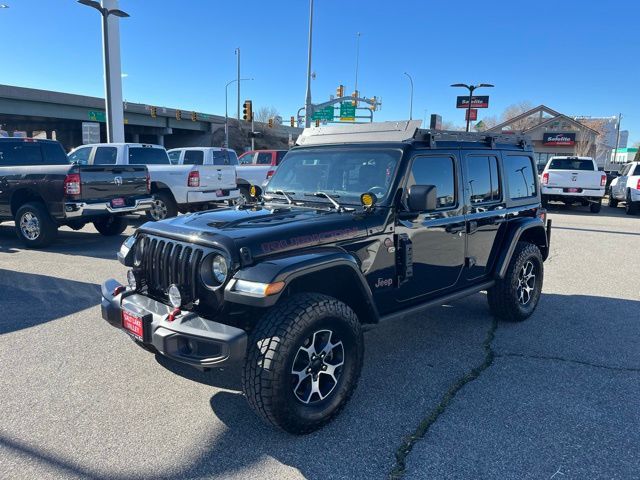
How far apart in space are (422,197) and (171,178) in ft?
29.7

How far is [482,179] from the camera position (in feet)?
15.1

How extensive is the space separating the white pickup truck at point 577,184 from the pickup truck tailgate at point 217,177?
34.8 ft

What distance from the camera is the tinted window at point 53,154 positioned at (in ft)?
32.3

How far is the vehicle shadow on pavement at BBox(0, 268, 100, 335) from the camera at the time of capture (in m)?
4.96

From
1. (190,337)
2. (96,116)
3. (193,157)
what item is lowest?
(190,337)

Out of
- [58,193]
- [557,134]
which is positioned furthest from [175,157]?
[557,134]

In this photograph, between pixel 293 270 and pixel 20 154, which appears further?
pixel 20 154

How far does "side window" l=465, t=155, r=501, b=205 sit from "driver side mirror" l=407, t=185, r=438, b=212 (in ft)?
3.33

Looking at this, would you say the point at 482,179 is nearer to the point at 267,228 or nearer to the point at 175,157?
the point at 267,228

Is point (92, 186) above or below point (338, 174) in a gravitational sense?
below

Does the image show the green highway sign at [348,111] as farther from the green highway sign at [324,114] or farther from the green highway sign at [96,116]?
the green highway sign at [96,116]

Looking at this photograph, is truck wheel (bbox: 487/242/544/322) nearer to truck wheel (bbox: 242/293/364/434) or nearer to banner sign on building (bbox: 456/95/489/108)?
truck wheel (bbox: 242/293/364/434)

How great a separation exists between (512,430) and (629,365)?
67.2 inches

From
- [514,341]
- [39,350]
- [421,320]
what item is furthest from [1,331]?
[514,341]
